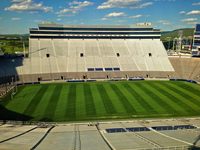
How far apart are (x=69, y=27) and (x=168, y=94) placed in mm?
52194

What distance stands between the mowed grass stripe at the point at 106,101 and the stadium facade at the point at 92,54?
626 inches

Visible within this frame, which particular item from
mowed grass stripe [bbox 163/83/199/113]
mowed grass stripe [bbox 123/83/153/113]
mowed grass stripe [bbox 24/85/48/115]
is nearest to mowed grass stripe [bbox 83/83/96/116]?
mowed grass stripe [bbox 123/83/153/113]

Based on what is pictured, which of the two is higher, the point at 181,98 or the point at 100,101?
the point at 100,101

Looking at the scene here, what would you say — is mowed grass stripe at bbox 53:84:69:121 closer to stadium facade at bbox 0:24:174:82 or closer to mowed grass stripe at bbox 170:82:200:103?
stadium facade at bbox 0:24:174:82

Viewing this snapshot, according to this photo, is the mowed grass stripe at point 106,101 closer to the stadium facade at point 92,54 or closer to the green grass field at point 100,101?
the green grass field at point 100,101

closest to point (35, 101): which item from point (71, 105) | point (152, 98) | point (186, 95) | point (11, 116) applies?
point (71, 105)

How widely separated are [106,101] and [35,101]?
14969 mm

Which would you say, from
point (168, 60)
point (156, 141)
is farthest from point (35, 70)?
point (156, 141)

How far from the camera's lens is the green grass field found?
45031 mm

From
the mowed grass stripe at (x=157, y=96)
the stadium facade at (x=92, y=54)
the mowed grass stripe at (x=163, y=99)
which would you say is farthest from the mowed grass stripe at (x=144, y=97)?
the stadium facade at (x=92, y=54)

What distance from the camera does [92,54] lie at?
90062mm

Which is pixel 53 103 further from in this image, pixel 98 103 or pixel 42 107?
pixel 98 103

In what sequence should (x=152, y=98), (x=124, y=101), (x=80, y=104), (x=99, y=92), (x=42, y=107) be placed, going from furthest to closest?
(x=99, y=92)
(x=152, y=98)
(x=124, y=101)
(x=80, y=104)
(x=42, y=107)

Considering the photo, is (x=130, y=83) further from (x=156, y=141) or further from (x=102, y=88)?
(x=156, y=141)
